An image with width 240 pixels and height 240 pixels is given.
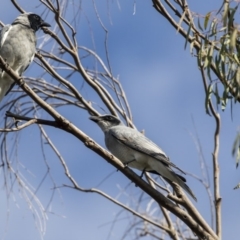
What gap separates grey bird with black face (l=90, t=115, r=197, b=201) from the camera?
A: 17.5 ft

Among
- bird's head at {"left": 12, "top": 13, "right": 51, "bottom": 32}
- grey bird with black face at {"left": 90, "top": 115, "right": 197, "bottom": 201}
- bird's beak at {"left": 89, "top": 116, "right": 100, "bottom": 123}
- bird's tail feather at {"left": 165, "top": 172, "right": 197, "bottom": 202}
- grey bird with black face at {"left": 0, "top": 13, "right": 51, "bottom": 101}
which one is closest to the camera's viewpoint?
bird's tail feather at {"left": 165, "top": 172, "right": 197, "bottom": 202}

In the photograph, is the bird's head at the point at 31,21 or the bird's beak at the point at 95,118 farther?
the bird's head at the point at 31,21

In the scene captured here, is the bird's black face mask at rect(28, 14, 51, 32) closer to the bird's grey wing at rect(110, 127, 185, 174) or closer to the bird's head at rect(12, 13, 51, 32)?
the bird's head at rect(12, 13, 51, 32)

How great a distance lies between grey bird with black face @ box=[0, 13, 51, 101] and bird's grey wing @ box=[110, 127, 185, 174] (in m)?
1.27

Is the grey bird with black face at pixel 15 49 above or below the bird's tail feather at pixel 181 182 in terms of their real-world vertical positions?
above

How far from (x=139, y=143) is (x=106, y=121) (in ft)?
1.78

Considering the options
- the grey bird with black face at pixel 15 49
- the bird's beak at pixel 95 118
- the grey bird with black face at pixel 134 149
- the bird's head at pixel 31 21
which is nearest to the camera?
the grey bird with black face at pixel 134 149

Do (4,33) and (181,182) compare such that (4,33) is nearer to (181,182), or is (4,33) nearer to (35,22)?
(35,22)

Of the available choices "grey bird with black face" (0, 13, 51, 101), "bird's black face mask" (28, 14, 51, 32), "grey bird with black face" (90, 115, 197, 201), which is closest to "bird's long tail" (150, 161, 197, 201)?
"grey bird with black face" (90, 115, 197, 201)

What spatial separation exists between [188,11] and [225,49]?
27.5 inches

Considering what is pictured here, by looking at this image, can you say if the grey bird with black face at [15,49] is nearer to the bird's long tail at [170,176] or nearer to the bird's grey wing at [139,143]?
the bird's grey wing at [139,143]

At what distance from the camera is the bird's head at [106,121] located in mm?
5922

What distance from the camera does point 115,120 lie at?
19.5 feet

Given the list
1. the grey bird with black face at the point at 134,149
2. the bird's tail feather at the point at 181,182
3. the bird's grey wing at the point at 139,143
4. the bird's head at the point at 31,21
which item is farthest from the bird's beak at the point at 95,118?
the bird's head at the point at 31,21
